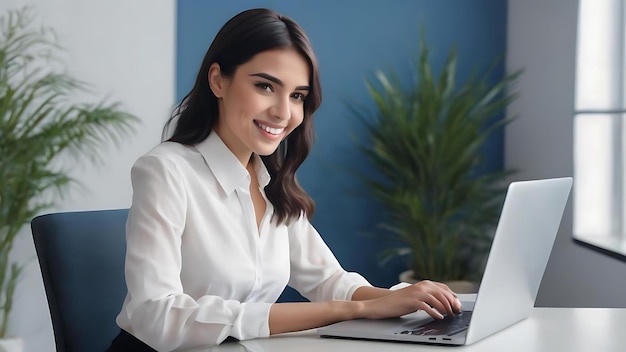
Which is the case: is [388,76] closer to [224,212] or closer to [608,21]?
[608,21]

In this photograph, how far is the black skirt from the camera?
173 cm

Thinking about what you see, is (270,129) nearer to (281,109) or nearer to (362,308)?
(281,109)

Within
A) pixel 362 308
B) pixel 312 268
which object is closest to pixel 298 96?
pixel 312 268

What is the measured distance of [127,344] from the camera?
1746mm

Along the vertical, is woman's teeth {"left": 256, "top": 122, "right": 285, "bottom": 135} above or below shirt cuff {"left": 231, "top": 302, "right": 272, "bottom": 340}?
above

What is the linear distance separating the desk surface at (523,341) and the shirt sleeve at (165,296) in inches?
1.5

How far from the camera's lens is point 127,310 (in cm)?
159

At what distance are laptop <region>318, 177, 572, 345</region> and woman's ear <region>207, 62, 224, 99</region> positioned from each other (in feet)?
1.96

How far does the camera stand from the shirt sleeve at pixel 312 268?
1997 millimetres

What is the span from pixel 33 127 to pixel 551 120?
2186 millimetres

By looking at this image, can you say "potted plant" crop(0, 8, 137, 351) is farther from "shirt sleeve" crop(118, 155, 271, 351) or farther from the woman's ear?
"shirt sleeve" crop(118, 155, 271, 351)

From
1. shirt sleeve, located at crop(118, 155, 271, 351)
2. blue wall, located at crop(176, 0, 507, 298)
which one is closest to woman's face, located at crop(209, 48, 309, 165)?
shirt sleeve, located at crop(118, 155, 271, 351)

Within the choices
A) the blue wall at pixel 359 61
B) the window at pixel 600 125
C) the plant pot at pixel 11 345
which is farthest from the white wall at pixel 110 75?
the window at pixel 600 125

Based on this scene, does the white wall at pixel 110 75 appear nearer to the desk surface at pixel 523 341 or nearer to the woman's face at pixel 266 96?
the woman's face at pixel 266 96
